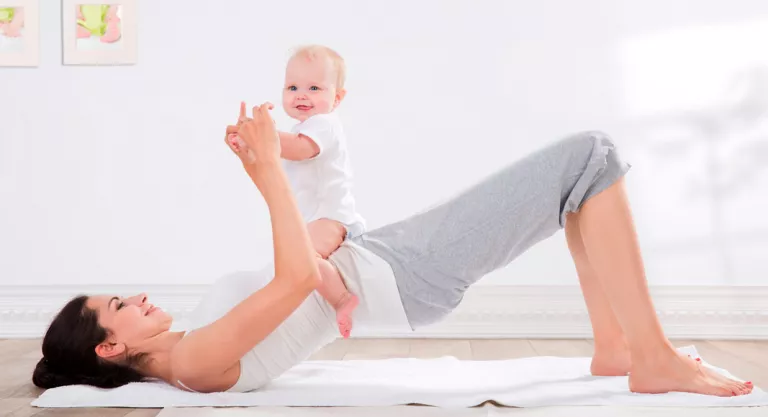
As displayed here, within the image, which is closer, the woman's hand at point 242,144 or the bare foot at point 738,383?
the woman's hand at point 242,144

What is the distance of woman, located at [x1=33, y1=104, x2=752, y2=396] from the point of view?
2.05 metres

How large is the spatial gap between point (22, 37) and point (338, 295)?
3000mm

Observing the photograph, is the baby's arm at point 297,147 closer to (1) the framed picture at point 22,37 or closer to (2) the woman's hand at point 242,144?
(2) the woman's hand at point 242,144

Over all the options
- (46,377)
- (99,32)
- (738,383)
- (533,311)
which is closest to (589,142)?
(738,383)

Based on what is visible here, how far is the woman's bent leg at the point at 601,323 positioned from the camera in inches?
93.2

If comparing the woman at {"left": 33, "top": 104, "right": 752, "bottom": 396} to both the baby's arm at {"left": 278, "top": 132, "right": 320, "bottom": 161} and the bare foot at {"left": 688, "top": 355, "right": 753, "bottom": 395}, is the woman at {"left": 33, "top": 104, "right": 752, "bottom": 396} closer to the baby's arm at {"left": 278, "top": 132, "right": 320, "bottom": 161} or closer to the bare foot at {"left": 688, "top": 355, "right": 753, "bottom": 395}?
the bare foot at {"left": 688, "top": 355, "right": 753, "bottom": 395}

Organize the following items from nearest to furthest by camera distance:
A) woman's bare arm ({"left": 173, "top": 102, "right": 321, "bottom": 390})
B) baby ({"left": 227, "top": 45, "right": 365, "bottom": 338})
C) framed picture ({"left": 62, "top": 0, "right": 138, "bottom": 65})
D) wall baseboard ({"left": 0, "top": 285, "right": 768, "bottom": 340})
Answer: woman's bare arm ({"left": 173, "top": 102, "right": 321, "bottom": 390})
baby ({"left": 227, "top": 45, "right": 365, "bottom": 338})
wall baseboard ({"left": 0, "top": 285, "right": 768, "bottom": 340})
framed picture ({"left": 62, "top": 0, "right": 138, "bottom": 65})

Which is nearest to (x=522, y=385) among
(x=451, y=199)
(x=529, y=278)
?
(x=451, y=199)

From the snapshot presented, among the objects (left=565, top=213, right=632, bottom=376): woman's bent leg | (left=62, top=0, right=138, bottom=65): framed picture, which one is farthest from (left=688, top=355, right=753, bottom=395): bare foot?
(left=62, top=0, right=138, bottom=65): framed picture

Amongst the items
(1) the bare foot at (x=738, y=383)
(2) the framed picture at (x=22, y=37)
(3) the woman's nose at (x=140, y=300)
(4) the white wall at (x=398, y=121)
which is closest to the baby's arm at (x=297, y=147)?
(3) the woman's nose at (x=140, y=300)

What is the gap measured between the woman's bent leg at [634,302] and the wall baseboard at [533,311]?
2000mm

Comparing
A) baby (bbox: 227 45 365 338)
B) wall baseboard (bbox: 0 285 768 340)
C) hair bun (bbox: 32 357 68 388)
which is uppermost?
baby (bbox: 227 45 365 338)

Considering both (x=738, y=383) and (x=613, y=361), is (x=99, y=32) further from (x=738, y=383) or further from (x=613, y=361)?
(x=738, y=383)

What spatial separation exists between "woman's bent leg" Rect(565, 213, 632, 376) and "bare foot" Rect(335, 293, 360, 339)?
0.66m
